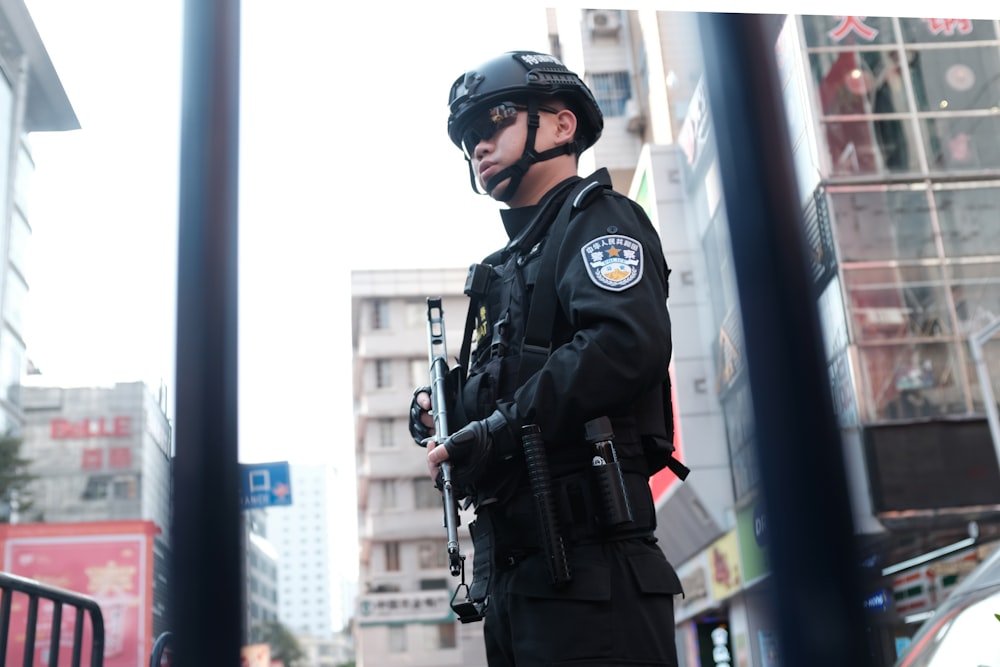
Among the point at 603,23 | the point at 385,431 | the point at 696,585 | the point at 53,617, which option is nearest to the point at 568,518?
the point at 53,617

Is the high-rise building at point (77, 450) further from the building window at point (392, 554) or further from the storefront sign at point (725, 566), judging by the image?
the building window at point (392, 554)

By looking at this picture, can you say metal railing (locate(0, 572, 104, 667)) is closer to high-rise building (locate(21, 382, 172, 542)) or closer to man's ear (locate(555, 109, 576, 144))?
man's ear (locate(555, 109, 576, 144))

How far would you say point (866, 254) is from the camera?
884 cm

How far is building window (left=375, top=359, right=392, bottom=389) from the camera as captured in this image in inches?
1351

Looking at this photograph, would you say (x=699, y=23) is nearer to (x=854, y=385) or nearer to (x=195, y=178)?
(x=195, y=178)

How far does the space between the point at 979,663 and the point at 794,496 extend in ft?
4.70

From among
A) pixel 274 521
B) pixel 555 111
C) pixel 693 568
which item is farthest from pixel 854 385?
pixel 274 521

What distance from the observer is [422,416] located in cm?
143

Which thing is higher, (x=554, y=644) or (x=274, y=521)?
(x=274, y=521)

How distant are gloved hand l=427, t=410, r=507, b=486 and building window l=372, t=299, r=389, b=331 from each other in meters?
33.4

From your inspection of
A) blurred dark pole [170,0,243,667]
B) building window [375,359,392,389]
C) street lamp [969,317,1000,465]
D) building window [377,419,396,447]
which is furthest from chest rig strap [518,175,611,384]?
building window [375,359,392,389]

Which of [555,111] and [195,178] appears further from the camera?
[555,111]

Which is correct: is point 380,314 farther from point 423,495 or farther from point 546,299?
point 546,299

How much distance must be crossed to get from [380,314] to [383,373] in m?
2.04
